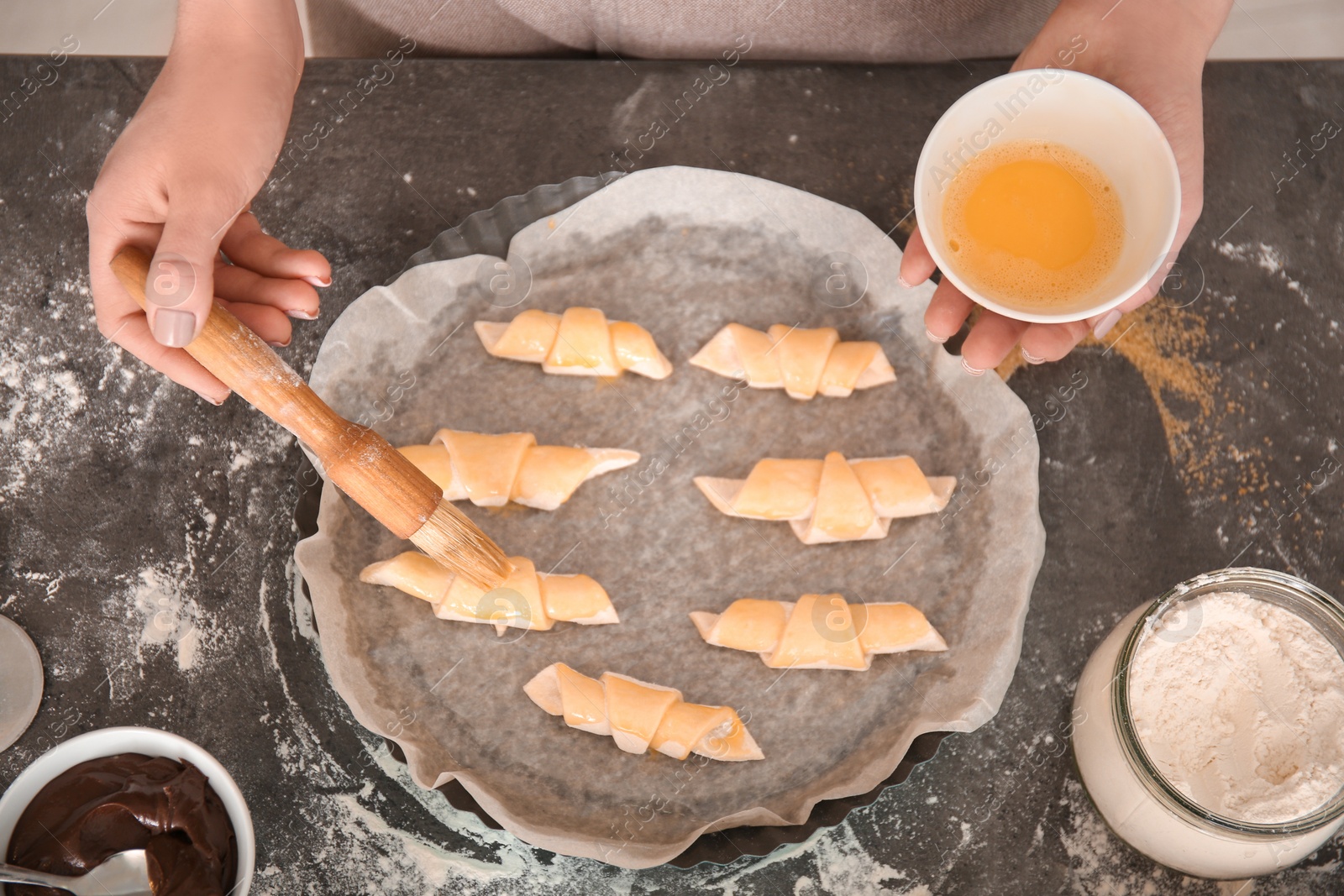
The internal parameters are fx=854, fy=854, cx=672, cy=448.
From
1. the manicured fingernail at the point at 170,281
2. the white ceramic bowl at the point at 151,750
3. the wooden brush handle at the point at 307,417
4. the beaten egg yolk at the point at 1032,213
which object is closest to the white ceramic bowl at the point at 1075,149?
the beaten egg yolk at the point at 1032,213

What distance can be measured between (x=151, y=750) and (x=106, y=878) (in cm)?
17

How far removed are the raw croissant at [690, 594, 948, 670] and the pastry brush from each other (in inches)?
16.7

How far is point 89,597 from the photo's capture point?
1487 mm

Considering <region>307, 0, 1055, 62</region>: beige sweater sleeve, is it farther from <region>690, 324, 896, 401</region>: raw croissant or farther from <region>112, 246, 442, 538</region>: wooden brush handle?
<region>112, 246, 442, 538</region>: wooden brush handle

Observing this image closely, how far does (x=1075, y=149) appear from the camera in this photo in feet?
3.94

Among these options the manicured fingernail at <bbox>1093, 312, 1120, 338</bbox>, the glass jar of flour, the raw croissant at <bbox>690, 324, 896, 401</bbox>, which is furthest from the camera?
the raw croissant at <bbox>690, 324, 896, 401</bbox>

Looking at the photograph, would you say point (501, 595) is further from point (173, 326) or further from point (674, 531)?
point (173, 326)

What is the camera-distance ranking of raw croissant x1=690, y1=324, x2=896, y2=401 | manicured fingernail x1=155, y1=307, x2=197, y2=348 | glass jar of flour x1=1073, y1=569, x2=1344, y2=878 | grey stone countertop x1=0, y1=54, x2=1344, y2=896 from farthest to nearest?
raw croissant x1=690, y1=324, x2=896, y2=401 → grey stone countertop x1=0, y1=54, x2=1344, y2=896 → glass jar of flour x1=1073, y1=569, x2=1344, y2=878 → manicured fingernail x1=155, y1=307, x2=197, y2=348

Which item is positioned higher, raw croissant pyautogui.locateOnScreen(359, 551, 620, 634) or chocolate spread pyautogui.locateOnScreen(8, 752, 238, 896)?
chocolate spread pyautogui.locateOnScreen(8, 752, 238, 896)

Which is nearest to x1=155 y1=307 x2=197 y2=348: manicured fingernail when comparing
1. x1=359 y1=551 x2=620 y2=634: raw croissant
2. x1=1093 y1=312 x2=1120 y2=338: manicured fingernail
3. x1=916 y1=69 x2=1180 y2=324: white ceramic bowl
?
x1=359 y1=551 x2=620 y2=634: raw croissant

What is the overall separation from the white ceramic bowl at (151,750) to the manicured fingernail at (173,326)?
0.55m

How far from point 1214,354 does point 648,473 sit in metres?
1.07

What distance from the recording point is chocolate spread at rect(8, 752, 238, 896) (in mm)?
1189

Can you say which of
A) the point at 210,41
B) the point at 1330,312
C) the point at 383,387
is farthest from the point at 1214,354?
the point at 210,41
